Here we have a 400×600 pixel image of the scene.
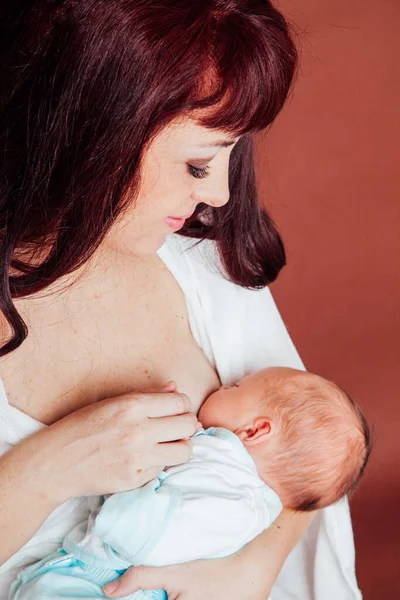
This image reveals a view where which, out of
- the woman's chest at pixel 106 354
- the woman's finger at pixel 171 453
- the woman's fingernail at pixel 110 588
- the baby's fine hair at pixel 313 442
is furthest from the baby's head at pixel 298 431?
the woman's fingernail at pixel 110 588

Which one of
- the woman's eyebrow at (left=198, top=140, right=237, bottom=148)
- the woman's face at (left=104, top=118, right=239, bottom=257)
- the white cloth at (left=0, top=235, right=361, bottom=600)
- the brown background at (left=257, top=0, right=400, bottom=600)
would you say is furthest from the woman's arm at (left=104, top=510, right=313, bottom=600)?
the brown background at (left=257, top=0, right=400, bottom=600)

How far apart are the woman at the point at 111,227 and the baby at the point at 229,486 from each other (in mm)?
44

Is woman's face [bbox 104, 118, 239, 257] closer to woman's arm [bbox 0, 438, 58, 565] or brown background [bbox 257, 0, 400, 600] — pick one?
woman's arm [bbox 0, 438, 58, 565]

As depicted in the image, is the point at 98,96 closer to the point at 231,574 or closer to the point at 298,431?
the point at 298,431

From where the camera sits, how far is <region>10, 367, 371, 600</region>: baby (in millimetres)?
1237

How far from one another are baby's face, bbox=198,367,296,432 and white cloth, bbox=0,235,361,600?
0.11 metres

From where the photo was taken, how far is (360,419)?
1.49 metres

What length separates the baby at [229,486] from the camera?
1.24m

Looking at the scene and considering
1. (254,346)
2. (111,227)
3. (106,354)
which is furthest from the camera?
(254,346)

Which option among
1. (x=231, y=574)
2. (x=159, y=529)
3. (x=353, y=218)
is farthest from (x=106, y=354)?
(x=353, y=218)

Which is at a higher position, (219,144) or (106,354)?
(219,144)

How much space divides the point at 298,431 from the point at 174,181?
0.51m

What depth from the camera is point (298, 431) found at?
1.42m

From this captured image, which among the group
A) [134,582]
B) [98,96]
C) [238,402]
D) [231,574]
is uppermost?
[98,96]
